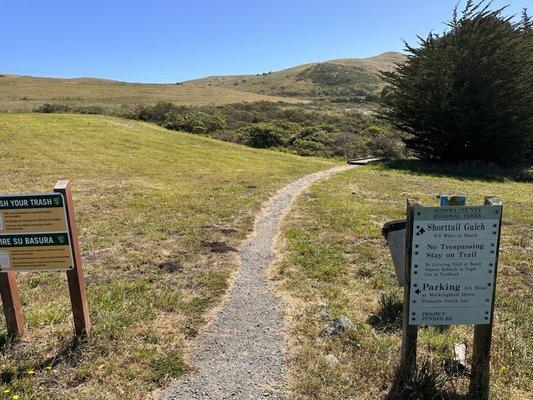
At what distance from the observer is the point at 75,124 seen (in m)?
32.1

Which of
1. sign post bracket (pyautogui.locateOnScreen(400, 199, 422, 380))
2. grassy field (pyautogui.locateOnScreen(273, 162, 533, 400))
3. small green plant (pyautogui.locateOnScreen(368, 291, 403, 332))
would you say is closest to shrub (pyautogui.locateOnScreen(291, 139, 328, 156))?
grassy field (pyautogui.locateOnScreen(273, 162, 533, 400))

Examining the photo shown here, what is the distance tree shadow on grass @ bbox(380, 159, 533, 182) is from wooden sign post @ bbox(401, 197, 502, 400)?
2119 centimetres

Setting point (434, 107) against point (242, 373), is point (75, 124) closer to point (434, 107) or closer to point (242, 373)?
point (434, 107)

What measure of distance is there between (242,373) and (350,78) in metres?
138

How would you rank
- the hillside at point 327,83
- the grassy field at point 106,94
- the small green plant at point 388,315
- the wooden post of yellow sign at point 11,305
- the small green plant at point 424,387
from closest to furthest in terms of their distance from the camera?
1. the small green plant at point 424,387
2. the wooden post of yellow sign at point 11,305
3. the small green plant at point 388,315
4. the grassy field at point 106,94
5. the hillside at point 327,83

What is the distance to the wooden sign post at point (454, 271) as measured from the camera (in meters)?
4.07

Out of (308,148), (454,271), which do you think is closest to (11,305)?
(454,271)

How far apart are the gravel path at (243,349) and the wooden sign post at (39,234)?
67.1 inches

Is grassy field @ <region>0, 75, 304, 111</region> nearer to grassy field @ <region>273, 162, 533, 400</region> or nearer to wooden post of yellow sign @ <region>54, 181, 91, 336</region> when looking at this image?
grassy field @ <region>273, 162, 533, 400</region>

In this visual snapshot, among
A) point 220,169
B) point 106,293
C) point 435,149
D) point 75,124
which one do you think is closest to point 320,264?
point 106,293

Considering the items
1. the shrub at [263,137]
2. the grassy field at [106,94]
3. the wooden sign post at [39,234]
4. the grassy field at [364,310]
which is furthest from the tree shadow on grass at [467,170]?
the grassy field at [106,94]

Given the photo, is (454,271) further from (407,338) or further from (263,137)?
(263,137)

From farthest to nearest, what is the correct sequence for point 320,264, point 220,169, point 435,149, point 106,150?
point 435,149, point 106,150, point 220,169, point 320,264

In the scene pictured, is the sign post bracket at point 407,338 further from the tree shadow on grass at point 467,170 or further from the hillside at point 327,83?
the hillside at point 327,83
